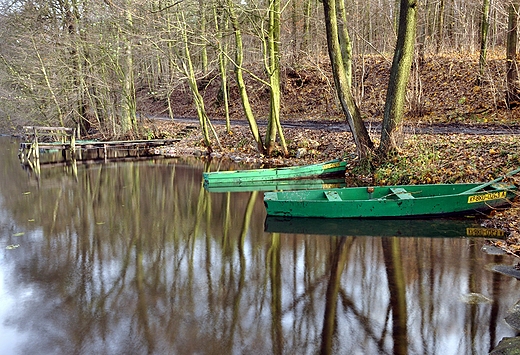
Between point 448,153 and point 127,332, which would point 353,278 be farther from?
point 448,153

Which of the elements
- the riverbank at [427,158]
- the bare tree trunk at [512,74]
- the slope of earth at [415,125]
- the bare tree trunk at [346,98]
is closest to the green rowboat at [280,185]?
the riverbank at [427,158]

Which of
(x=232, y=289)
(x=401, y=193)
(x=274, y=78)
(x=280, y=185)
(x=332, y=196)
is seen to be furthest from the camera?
(x=274, y=78)

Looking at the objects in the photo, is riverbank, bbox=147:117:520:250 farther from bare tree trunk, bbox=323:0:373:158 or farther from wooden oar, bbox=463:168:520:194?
bare tree trunk, bbox=323:0:373:158

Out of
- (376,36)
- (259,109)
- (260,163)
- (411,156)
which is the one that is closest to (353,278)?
(411,156)

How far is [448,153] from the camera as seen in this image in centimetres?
1284

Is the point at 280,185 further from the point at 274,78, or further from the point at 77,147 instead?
the point at 77,147

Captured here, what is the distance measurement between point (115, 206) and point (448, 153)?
8.89 metres

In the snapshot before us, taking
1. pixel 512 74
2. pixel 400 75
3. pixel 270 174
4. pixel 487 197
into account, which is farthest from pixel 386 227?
pixel 512 74

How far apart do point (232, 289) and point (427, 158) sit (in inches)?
310

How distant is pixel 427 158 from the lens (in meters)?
12.8

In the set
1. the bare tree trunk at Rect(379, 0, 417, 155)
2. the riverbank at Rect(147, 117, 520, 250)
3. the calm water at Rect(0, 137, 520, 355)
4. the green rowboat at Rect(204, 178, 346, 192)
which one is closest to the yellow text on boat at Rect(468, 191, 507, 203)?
the riverbank at Rect(147, 117, 520, 250)

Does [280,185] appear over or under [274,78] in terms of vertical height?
under

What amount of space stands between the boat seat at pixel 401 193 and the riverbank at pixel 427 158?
1561 mm

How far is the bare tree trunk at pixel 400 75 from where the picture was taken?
41.3 feet
